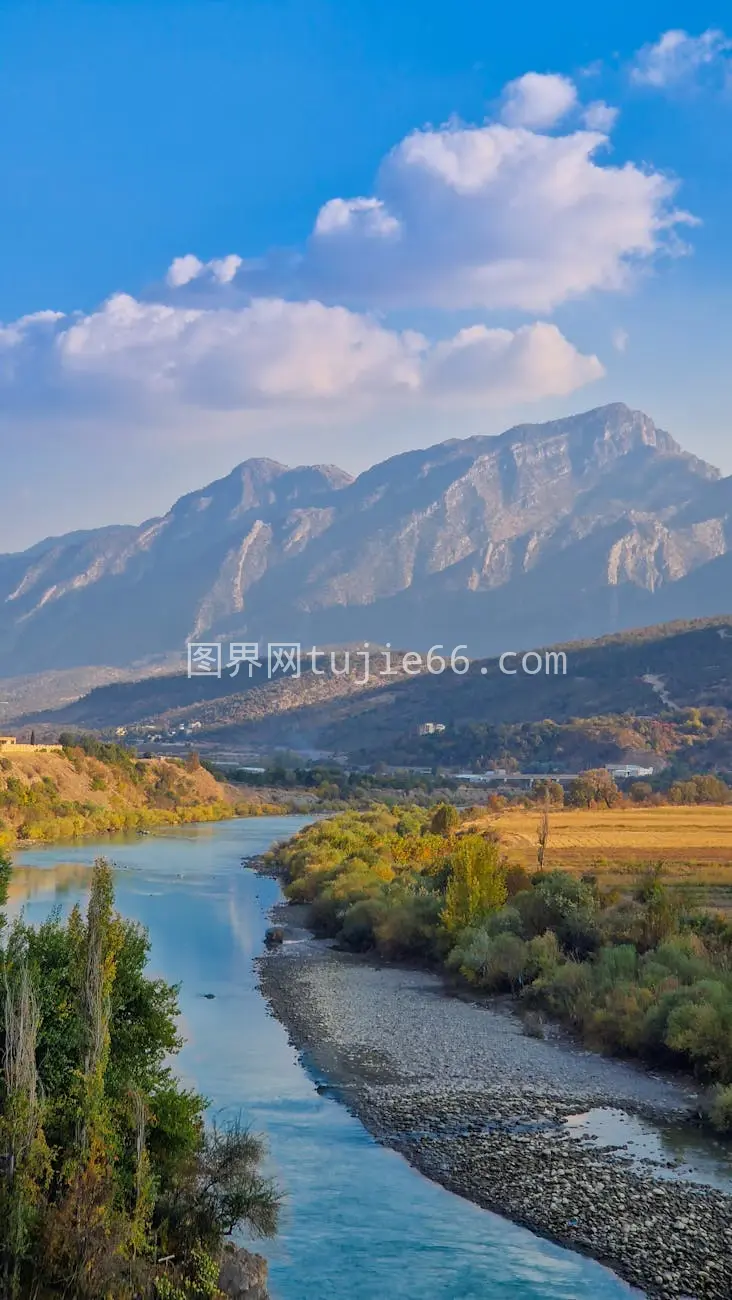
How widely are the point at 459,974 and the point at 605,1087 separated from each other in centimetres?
1235

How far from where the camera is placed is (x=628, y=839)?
223 ft

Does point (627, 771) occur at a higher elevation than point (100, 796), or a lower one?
higher

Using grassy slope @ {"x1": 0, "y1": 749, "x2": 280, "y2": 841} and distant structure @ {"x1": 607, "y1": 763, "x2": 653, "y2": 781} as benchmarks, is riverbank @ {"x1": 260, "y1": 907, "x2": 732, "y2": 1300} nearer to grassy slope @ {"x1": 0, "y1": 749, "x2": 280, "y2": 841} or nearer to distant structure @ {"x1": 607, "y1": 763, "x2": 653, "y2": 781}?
grassy slope @ {"x1": 0, "y1": 749, "x2": 280, "y2": 841}

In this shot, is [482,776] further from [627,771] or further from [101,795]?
[101,795]

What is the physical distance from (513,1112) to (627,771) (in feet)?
329

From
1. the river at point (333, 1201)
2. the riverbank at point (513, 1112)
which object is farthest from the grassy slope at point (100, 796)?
the riverbank at point (513, 1112)

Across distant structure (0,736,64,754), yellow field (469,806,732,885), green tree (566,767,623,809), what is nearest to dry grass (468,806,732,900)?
yellow field (469,806,732,885)

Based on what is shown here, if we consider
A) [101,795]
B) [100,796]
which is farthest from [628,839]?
[101,795]

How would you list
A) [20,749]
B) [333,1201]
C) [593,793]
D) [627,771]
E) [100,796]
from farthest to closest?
[627,771]
[20,749]
[100,796]
[593,793]
[333,1201]

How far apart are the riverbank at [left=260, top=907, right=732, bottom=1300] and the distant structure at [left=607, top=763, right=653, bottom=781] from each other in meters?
83.3

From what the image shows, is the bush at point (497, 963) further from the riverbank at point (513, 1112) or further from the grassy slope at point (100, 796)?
the grassy slope at point (100, 796)

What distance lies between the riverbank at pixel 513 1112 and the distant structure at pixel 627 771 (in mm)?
83296

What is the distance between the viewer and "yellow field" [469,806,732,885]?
180 feet

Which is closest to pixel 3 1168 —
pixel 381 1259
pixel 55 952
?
pixel 55 952
